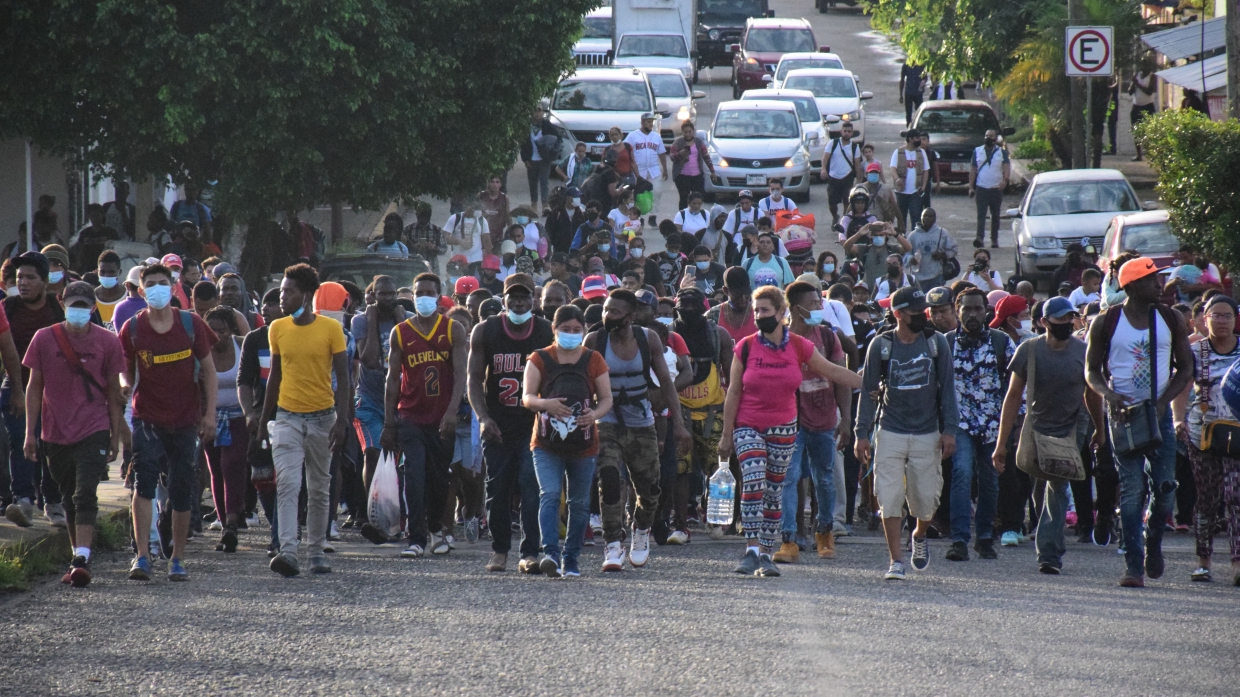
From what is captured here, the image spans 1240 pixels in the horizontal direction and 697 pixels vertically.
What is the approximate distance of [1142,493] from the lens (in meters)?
9.44

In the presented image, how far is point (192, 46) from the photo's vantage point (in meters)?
17.5

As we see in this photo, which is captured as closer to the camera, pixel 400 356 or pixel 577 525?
pixel 577 525

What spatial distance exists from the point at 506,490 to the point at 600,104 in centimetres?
2081

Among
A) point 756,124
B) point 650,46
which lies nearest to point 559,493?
point 756,124

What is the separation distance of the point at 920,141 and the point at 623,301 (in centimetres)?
1669

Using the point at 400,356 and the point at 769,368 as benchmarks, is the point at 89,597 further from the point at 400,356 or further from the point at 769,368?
the point at 769,368

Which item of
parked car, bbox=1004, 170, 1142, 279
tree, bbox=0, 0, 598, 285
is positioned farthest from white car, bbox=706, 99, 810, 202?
tree, bbox=0, 0, 598, 285

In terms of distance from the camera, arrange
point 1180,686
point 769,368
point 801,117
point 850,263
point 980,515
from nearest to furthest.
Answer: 1. point 1180,686
2. point 769,368
3. point 980,515
4. point 850,263
5. point 801,117

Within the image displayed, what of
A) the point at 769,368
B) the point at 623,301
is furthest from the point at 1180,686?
the point at 623,301

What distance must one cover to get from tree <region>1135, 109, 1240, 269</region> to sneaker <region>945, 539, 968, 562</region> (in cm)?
844

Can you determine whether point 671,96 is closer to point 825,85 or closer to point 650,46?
point 825,85

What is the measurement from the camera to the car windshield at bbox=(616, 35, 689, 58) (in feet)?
127

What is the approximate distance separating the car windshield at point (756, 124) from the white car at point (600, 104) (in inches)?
47.6

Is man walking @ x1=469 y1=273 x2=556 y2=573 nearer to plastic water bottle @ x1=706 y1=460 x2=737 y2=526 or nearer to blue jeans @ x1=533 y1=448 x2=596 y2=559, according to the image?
blue jeans @ x1=533 y1=448 x2=596 y2=559
